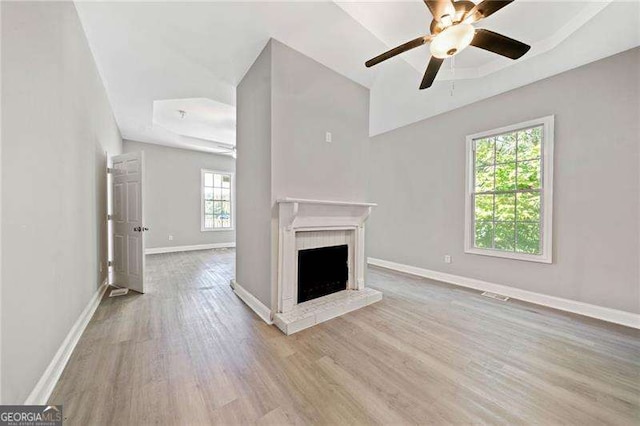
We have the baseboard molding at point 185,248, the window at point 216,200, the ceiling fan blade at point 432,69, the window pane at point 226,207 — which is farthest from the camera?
the window pane at point 226,207

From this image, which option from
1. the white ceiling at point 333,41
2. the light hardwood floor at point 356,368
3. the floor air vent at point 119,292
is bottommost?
the light hardwood floor at point 356,368

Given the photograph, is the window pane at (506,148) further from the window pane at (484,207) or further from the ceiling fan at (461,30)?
the ceiling fan at (461,30)

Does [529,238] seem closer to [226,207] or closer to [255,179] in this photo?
[255,179]

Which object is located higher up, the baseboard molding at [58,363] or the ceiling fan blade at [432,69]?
the ceiling fan blade at [432,69]

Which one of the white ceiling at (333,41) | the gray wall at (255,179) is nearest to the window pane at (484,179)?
the white ceiling at (333,41)

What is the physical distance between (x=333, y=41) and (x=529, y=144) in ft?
9.60

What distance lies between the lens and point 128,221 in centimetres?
342

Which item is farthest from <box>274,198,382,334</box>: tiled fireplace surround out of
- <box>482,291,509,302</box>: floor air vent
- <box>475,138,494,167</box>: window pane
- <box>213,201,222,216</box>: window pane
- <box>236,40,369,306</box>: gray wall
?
<box>213,201,222,216</box>: window pane

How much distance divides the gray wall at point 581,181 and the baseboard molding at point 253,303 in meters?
3.11

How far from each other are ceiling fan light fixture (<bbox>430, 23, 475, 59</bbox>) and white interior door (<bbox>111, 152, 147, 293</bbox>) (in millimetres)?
3713

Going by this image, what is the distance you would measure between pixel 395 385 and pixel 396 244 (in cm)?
Answer: 345

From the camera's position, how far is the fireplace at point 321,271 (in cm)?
275

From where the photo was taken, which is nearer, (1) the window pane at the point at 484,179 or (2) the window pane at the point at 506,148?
(2) the window pane at the point at 506,148

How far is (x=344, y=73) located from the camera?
3.06m
